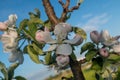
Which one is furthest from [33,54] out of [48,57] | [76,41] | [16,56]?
[76,41]

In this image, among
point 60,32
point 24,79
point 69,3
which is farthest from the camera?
point 24,79

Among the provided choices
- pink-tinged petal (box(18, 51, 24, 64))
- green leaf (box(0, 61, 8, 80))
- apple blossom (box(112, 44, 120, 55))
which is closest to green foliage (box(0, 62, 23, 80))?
green leaf (box(0, 61, 8, 80))

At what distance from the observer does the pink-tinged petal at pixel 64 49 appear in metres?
3.30

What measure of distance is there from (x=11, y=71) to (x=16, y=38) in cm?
66

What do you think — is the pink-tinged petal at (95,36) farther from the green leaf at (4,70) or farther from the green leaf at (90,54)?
the green leaf at (4,70)

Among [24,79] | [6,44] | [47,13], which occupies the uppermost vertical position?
[47,13]

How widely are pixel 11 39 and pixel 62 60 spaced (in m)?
0.59

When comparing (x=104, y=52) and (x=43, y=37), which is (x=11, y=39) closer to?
(x=43, y=37)

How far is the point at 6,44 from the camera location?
3.60m

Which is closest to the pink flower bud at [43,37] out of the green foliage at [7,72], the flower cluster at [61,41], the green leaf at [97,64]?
the flower cluster at [61,41]

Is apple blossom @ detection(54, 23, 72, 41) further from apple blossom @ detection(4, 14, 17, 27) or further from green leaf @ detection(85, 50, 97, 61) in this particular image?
apple blossom @ detection(4, 14, 17, 27)

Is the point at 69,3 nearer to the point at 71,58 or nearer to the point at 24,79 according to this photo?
the point at 71,58

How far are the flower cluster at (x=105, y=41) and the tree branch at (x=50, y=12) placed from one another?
A: 384 mm

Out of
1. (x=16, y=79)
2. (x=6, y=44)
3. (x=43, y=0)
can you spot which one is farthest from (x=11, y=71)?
(x=43, y=0)
